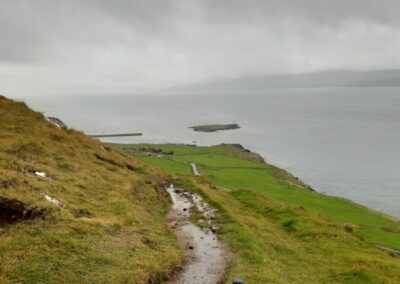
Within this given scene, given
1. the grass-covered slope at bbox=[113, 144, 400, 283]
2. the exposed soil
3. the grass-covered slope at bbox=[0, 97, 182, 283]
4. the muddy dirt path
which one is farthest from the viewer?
the grass-covered slope at bbox=[113, 144, 400, 283]

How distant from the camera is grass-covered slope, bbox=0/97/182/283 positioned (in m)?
19.3

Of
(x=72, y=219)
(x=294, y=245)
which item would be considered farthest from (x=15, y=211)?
(x=294, y=245)

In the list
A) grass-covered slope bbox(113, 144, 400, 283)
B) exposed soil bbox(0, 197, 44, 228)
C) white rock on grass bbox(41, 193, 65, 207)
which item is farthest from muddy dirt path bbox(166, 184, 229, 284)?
exposed soil bbox(0, 197, 44, 228)

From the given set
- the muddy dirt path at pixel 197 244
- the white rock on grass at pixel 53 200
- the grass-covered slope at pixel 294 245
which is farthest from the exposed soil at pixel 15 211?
the grass-covered slope at pixel 294 245

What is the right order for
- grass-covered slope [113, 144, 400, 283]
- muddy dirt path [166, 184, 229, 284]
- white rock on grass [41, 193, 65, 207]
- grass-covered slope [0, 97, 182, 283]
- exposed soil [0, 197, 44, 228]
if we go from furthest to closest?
1. white rock on grass [41, 193, 65, 207]
2. grass-covered slope [113, 144, 400, 283]
3. exposed soil [0, 197, 44, 228]
4. muddy dirt path [166, 184, 229, 284]
5. grass-covered slope [0, 97, 182, 283]

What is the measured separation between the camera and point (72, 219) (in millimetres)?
24516

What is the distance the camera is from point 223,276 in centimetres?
2295

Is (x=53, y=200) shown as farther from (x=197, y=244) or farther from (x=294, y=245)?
(x=294, y=245)

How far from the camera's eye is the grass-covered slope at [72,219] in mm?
19281

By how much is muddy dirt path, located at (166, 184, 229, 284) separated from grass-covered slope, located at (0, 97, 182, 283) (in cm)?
94

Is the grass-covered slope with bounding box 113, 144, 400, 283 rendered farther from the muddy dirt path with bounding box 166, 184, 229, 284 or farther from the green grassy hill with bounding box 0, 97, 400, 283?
the muddy dirt path with bounding box 166, 184, 229, 284

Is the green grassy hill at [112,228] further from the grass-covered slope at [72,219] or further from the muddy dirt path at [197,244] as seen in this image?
the muddy dirt path at [197,244]

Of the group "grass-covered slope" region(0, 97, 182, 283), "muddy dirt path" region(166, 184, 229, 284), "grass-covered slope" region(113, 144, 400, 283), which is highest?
"grass-covered slope" region(0, 97, 182, 283)

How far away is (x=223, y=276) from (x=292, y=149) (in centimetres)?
17751
